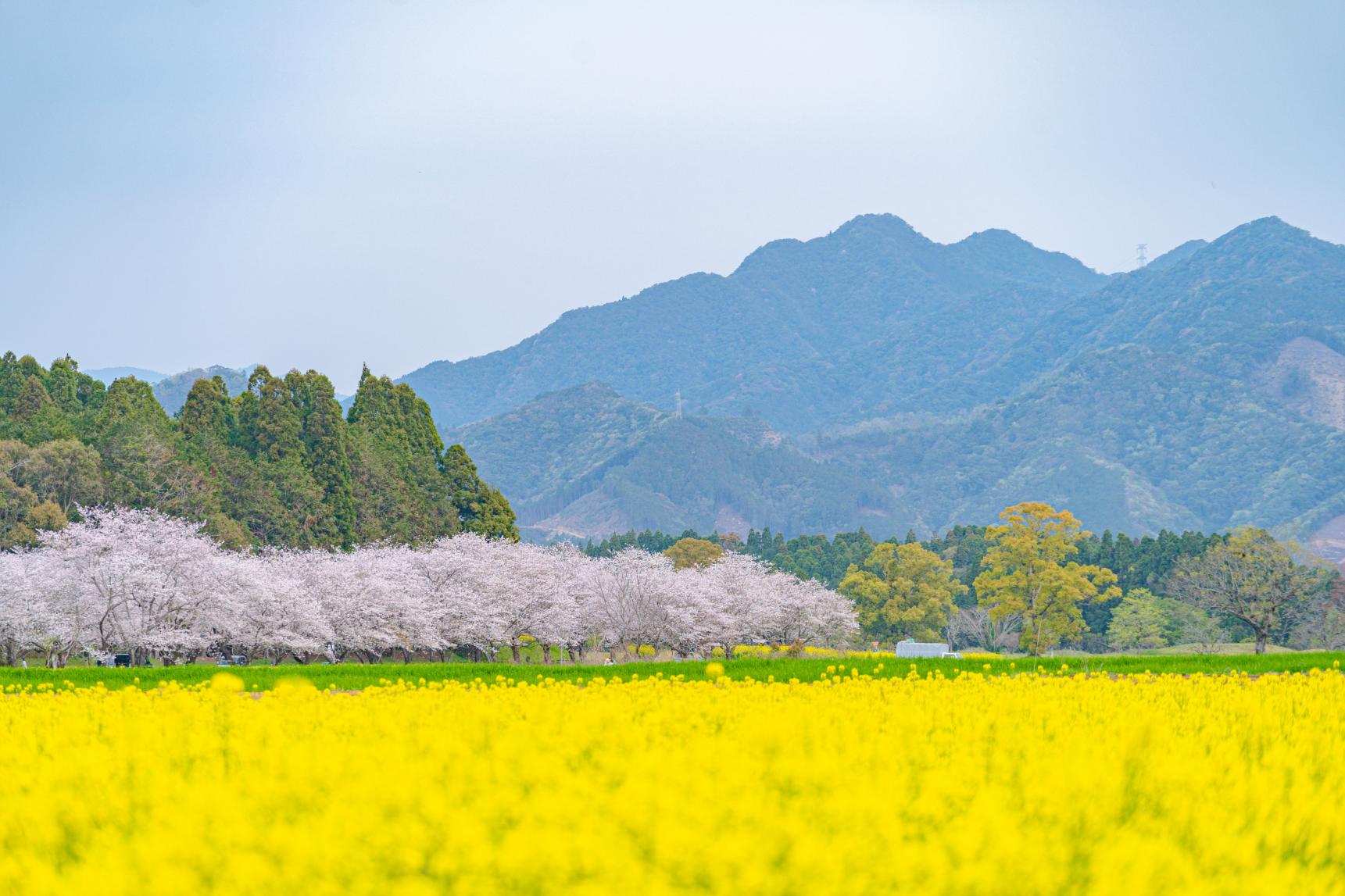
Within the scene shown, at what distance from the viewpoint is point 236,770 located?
286 inches

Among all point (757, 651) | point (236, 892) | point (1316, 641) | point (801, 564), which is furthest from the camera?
point (801, 564)

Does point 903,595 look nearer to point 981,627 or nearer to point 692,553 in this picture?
point 981,627

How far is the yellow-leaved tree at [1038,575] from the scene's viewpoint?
206 feet

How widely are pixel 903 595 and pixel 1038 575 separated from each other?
11.4 meters

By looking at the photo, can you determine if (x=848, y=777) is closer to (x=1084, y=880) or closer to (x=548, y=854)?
(x=1084, y=880)

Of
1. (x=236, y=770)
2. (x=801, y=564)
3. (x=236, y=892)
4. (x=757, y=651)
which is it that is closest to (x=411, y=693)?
(x=236, y=770)

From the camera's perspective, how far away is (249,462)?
176ft

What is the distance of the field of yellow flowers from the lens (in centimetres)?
438

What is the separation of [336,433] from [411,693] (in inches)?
1759

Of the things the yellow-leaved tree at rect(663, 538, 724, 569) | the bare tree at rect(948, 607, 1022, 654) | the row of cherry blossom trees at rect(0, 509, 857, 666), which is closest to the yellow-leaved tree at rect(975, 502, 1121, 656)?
the bare tree at rect(948, 607, 1022, 654)

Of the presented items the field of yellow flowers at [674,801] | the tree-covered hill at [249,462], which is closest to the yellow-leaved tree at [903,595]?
the tree-covered hill at [249,462]

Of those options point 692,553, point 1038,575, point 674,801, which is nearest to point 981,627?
point 1038,575

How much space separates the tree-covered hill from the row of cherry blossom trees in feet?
9.72

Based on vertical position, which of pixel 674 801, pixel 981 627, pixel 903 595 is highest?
pixel 903 595
